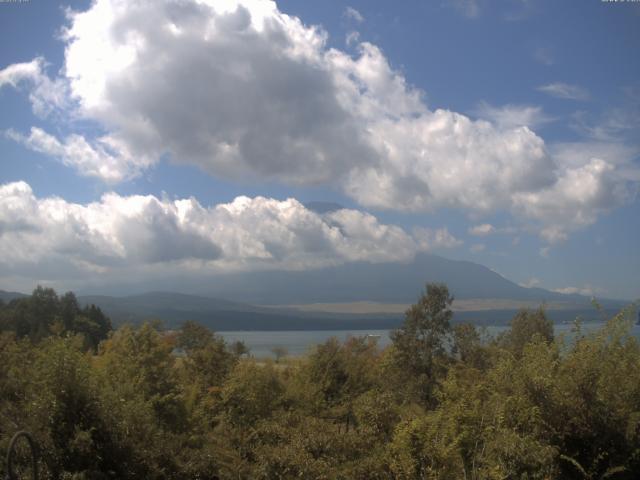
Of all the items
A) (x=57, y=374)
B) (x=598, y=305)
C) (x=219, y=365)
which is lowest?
(x=219, y=365)

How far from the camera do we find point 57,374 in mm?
10656

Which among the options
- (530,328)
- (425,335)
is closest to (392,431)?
(425,335)

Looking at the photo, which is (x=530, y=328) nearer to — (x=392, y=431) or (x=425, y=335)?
(x=425, y=335)

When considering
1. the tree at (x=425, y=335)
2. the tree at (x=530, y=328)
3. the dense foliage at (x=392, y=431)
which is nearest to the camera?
the dense foliage at (x=392, y=431)

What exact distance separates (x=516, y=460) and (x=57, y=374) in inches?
322

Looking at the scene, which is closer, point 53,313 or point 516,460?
point 516,460

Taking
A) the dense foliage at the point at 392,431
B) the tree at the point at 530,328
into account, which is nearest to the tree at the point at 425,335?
the tree at the point at 530,328

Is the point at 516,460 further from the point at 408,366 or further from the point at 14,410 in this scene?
the point at 408,366

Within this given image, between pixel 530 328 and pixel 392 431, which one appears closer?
pixel 392 431

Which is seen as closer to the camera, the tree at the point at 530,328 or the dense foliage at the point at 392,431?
the dense foliage at the point at 392,431

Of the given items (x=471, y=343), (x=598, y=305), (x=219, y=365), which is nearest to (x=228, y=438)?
(x=598, y=305)

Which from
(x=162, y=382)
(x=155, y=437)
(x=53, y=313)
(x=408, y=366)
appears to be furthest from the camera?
(x=53, y=313)

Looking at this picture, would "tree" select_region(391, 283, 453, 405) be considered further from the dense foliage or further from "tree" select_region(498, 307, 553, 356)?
the dense foliage

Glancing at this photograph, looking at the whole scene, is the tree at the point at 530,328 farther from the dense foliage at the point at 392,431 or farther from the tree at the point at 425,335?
the dense foliage at the point at 392,431
